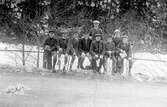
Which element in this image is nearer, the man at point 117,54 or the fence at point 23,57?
the man at point 117,54

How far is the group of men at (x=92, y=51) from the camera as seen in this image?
15844 mm

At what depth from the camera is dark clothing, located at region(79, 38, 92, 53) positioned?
52.4ft

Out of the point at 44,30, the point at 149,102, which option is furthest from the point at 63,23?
the point at 149,102

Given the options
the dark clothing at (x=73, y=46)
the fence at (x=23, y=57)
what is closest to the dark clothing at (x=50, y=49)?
Result: the dark clothing at (x=73, y=46)

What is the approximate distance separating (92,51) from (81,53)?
16.7 inches

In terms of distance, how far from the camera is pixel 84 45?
16016mm

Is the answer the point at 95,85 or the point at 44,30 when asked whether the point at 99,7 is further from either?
the point at 95,85

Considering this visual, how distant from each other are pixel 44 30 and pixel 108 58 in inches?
148

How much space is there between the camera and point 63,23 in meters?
19.8

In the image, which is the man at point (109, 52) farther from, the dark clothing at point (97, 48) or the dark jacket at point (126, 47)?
the dark jacket at point (126, 47)

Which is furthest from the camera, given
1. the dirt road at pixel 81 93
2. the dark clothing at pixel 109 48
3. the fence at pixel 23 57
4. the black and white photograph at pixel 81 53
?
the fence at pixel 23 57

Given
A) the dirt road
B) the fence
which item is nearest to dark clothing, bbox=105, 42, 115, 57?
the dirt road

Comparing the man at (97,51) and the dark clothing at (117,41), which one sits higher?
the dark clothing at (117,41)

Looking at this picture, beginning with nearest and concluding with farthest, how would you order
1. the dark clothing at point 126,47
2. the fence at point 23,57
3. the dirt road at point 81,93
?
the dirt road at point 81,93 → the dark clothing at point 126,47 → the fence at point 23,57
